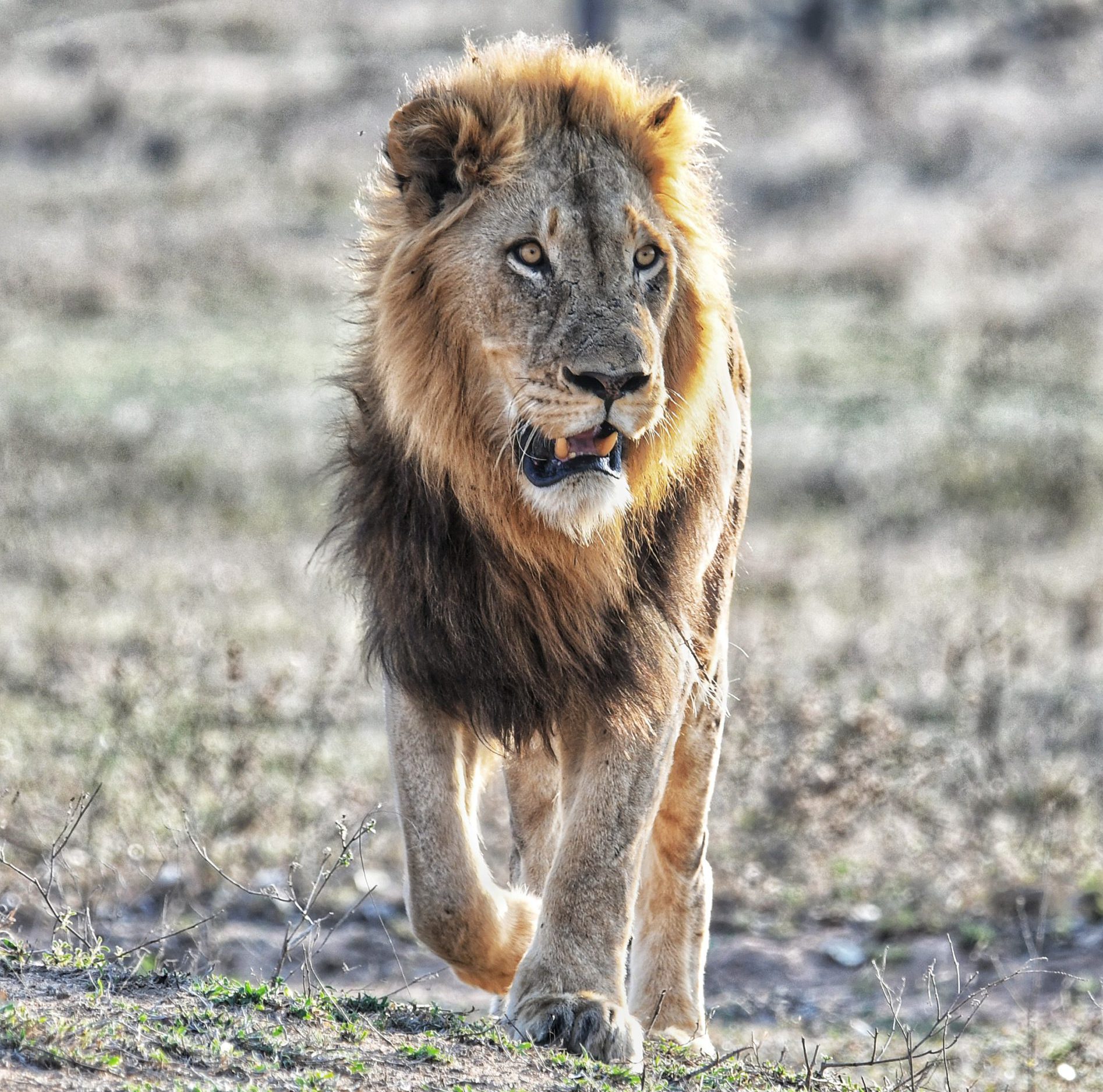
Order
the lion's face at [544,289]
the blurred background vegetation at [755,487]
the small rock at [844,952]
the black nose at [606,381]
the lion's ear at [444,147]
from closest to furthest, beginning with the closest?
1. the black nose at [606,381]
2. the lion's face at [544,289]
3. the lion's ear at [444,147]
4. the small rock at [844,952]
5. the blurred background vegetation at [755,487]

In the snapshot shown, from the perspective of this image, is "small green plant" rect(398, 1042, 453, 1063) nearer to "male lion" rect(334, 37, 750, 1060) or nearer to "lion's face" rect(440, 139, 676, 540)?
"male lion" rect(334, 37, 750, 1060)

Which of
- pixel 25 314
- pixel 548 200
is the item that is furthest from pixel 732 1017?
pixel 25 314

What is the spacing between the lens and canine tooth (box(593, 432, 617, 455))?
3.97 m

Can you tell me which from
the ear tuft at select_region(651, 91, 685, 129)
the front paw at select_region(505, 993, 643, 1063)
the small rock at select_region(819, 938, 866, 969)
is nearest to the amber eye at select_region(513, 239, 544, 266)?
the ear tuft at select_region(651, 91, 685, 129)

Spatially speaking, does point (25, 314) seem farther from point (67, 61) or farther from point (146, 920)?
point (67, 61)

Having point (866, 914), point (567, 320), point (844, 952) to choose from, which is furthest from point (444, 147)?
point (866, 914)

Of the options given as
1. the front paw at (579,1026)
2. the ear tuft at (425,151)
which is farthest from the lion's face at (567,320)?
the front paw at (579,1026)

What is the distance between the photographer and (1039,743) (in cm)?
851

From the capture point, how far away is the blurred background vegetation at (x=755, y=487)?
756cm

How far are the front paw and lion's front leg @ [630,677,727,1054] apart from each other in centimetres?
78

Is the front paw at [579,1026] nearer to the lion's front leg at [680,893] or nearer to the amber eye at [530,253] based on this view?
the lion's front leg at [680,893]

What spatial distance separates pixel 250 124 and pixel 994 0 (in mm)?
19023

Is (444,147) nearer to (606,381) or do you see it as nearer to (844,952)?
(606,381)

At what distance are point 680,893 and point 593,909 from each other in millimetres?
936
